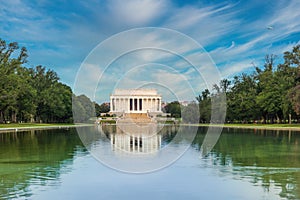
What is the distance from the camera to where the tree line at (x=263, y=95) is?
58.6m

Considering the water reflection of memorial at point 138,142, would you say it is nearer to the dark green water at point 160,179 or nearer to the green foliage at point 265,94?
the dark green water at point 160,179

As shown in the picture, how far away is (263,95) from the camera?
6619cm

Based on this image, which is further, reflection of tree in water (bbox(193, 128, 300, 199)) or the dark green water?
reflection of tree in water (bbox(193, 128, 300, 199))

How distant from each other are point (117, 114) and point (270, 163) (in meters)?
104

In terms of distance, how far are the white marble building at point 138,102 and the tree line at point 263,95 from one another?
120ft

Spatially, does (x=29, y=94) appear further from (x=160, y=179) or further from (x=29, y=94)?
(x=160, y=179)

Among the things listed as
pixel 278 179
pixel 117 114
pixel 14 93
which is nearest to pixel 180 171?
pixel 278 179

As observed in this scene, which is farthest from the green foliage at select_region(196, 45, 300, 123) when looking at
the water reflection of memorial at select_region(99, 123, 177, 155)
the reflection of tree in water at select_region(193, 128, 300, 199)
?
the reflection of tree in water at select_region(193, 128, 300, 199)

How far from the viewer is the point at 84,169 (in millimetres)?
15758

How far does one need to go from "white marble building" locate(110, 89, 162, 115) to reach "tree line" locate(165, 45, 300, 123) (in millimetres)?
36475

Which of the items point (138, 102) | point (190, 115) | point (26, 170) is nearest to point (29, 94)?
point (190, 115)

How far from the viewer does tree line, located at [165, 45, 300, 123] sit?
5856cm

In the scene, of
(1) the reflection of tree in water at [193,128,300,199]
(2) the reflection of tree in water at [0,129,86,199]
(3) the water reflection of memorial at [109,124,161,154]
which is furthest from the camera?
(3) the water reflection of memorial at [109,124,161,154]

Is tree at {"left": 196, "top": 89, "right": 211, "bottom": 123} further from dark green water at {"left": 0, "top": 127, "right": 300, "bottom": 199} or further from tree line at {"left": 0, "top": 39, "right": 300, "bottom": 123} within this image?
dark green water at {"left": 0, "top": 127, "right": 300, "bottom": 199}
